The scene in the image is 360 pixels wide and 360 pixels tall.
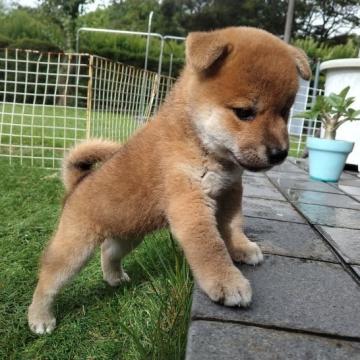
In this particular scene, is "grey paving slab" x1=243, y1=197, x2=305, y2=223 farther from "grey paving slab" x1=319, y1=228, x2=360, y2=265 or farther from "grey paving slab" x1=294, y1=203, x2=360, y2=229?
"grey paving slab" x1=319, y1=228, x2=360, y2=265

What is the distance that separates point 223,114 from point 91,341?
1.09m

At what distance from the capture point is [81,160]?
93.0 inches

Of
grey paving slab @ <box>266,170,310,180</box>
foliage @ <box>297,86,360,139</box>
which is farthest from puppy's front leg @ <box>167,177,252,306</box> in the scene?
foliage @ <box>297,86,360,139</box>

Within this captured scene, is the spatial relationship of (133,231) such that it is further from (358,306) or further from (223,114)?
(358,306)

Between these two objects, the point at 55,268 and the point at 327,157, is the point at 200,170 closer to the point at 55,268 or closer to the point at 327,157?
the point at 55,268

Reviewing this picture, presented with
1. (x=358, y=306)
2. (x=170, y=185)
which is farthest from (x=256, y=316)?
(x=170, y=185)

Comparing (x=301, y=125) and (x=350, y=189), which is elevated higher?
(x=301, y=125)

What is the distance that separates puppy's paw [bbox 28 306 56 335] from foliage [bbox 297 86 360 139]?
289cm

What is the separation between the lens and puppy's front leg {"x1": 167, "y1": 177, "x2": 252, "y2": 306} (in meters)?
1.47

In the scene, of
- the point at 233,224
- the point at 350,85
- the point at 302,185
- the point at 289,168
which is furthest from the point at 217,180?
the point at 350,85

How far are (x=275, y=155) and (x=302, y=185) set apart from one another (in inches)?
A: 89.7

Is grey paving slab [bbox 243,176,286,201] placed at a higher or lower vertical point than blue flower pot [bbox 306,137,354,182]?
lower

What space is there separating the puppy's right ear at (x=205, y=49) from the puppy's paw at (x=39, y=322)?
1.25 metres

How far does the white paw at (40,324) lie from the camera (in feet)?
6.84
